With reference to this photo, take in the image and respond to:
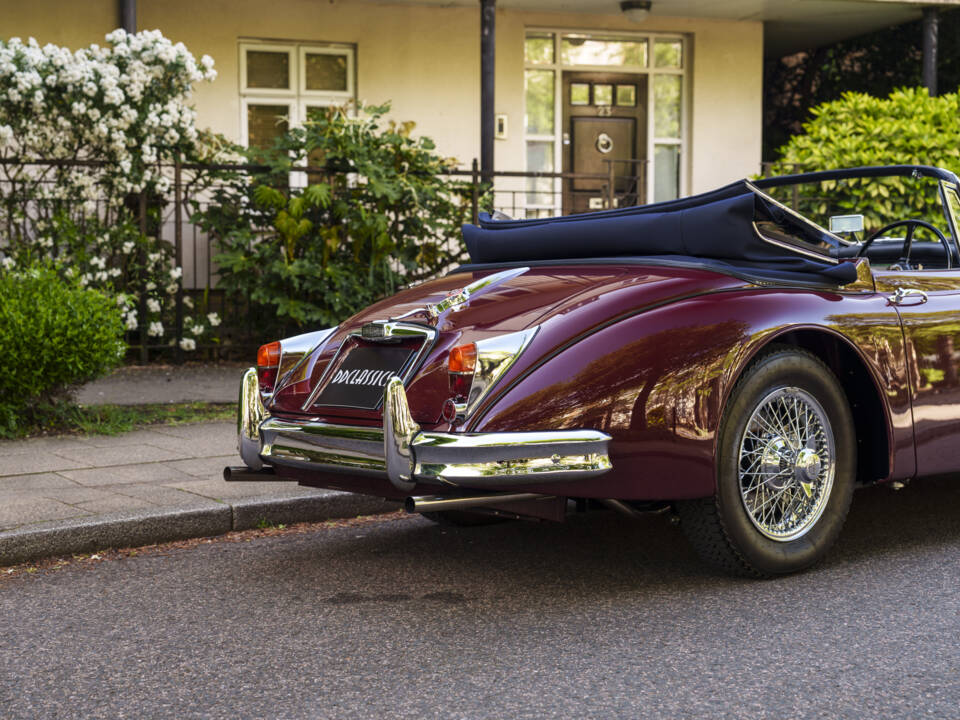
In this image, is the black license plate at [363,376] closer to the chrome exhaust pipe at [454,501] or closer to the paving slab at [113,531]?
the chrome exhaust pipe at [454,501]

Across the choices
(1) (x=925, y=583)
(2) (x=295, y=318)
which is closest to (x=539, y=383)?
(1) (x=925, y=583)

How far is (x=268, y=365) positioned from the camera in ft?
15.5

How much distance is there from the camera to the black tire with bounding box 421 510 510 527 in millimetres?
5016

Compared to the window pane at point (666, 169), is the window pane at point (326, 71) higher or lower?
higher

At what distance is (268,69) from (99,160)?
411 centimetres

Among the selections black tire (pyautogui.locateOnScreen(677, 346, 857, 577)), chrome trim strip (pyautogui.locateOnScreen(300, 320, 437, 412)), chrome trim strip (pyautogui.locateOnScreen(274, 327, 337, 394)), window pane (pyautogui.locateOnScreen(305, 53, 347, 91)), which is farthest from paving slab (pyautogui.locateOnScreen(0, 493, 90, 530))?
window pane (pyautogui.locateOnScreen(305, 53, 347, 91))

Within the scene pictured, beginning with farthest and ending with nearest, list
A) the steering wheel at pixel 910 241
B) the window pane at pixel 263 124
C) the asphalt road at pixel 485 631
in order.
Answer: the window pane at pixel 263 124 → the steering wheel at pixel 910 241 → the asphalt road at pixel 485 631

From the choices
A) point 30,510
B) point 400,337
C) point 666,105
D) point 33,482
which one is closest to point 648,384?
point 400,337

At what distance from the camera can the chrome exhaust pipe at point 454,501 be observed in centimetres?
363

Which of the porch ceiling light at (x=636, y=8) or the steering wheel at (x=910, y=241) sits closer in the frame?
the steering wheel at (x=910, y=241)

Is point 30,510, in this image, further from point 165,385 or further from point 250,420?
point 165,385

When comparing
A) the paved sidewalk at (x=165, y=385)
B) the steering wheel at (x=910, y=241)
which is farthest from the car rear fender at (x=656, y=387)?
A: the paved sidewalk at (x=165, y=385)

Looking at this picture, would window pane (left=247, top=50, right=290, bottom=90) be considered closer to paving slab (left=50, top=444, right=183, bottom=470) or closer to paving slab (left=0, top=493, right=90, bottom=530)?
paving slab (left=50, top=444, right=183, bottom=470)

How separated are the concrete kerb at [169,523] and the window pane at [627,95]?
1069cm
